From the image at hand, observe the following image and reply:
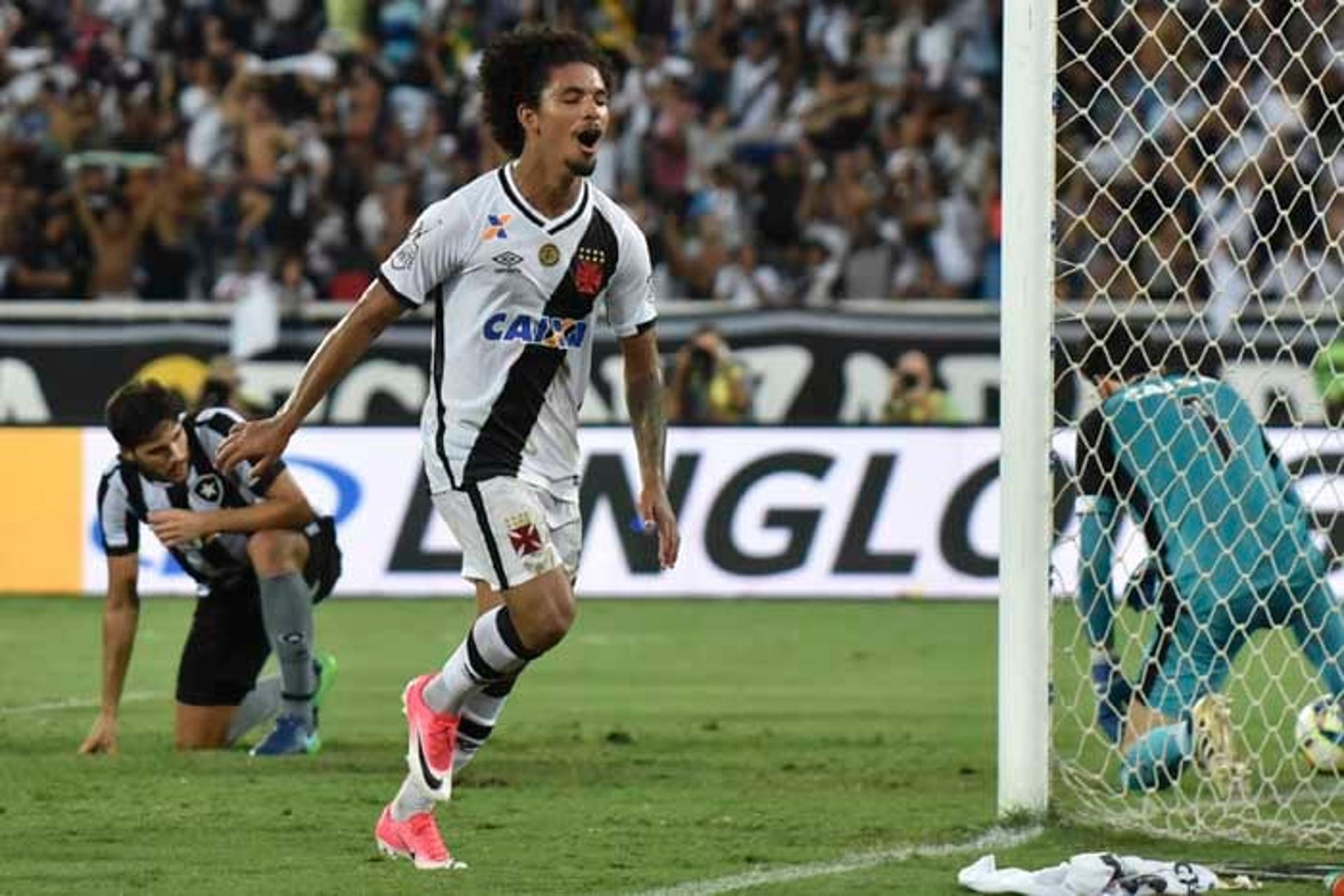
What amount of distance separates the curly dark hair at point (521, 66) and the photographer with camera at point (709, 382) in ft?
39.7

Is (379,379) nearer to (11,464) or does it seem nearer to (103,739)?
(11,464)

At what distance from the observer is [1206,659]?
9.93m

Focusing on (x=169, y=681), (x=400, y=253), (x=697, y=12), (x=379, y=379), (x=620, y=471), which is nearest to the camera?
(x=400, y=253)

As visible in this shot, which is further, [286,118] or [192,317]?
[286,118]

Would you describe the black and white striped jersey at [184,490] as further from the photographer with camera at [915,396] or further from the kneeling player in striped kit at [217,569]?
the photographer with camera at [915,396]

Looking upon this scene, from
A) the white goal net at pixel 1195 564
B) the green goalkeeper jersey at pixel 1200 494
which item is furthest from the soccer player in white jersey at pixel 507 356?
the green goalkeeper jersey at pixel 1200 494

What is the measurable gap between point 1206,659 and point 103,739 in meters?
3.93

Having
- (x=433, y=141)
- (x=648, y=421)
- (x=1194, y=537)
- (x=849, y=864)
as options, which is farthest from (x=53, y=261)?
(x=849, y=864)

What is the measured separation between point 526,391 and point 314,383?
560 mm

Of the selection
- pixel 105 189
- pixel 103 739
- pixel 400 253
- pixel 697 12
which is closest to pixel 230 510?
pixel 103 739

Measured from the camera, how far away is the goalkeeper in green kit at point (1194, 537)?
9.65 meters

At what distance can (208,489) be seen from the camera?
35.6 ft

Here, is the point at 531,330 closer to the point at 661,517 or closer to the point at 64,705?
the point at 661,517

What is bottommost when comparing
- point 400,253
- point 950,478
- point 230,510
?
point 950,478
